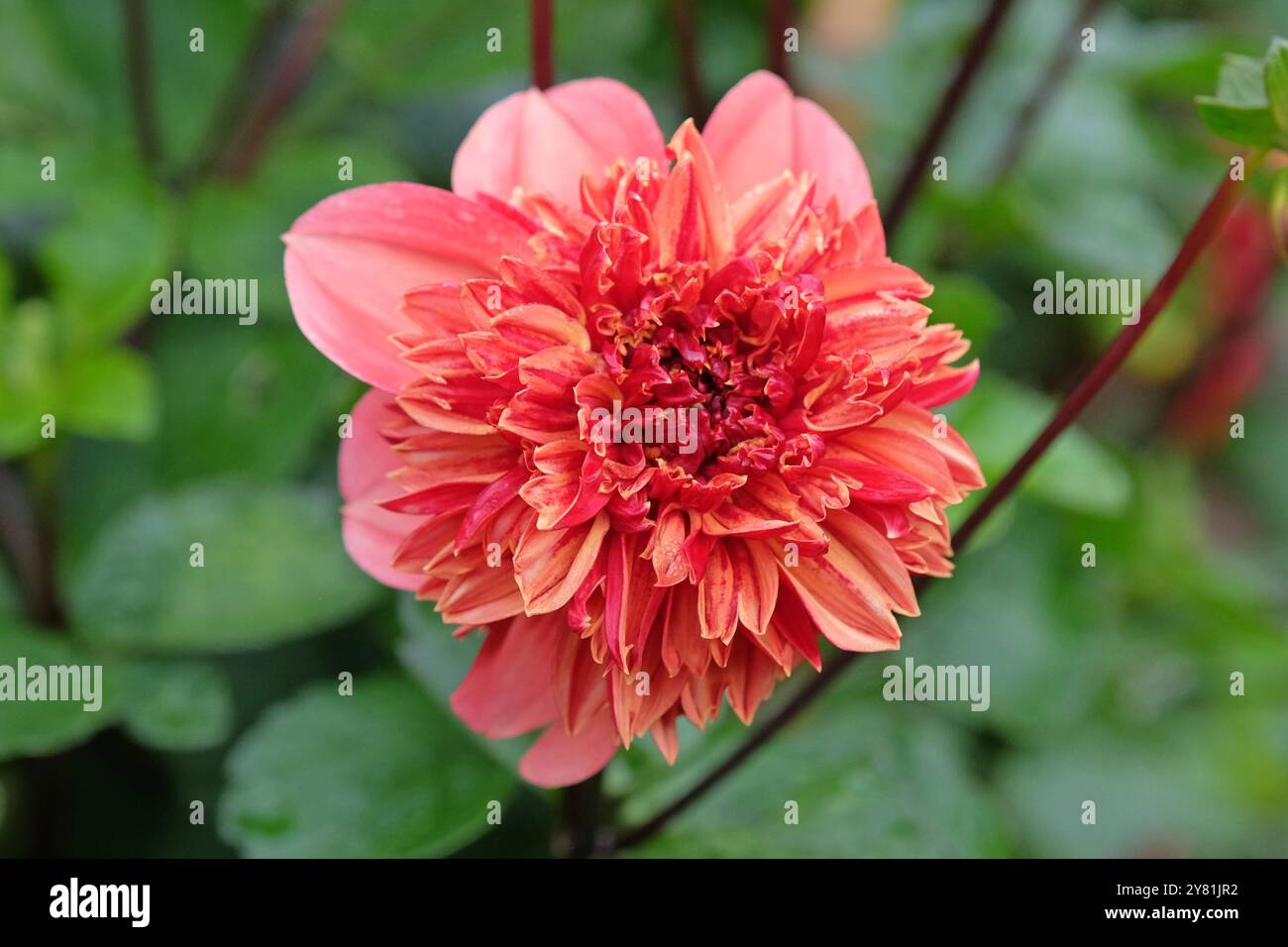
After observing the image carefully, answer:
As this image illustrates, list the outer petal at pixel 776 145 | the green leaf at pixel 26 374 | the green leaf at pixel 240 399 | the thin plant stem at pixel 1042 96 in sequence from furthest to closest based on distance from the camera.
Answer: the thin plant stem at pixel 1042 96, the green leaf at pixel 240 399, the green leaf at pixel 26 374, the outer petal at pixel 776 145

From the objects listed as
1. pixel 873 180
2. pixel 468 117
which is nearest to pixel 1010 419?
pixel 873 180

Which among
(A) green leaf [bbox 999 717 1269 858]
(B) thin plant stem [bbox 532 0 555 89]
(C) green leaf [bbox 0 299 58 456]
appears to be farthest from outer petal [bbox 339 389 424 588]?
(A) green leaf [bbox 999 717 1269 858]

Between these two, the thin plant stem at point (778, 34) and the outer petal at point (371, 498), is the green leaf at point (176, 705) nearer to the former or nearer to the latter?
the outer petal at point (371, 498)

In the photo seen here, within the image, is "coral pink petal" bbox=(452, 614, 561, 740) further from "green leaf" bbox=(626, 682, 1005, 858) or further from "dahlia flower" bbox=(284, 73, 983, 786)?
"green leaf" bbox=(626, 682, 1005, 858)

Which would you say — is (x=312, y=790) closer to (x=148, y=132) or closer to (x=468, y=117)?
(x=148, y=132)

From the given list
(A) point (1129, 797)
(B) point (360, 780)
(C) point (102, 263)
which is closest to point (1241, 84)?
(B) point (360, 780)

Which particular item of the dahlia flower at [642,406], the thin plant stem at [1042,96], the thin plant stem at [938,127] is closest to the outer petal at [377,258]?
the dahlia flower at [642,406]

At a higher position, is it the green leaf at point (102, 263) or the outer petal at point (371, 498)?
the green leaf at point (102, 263)
